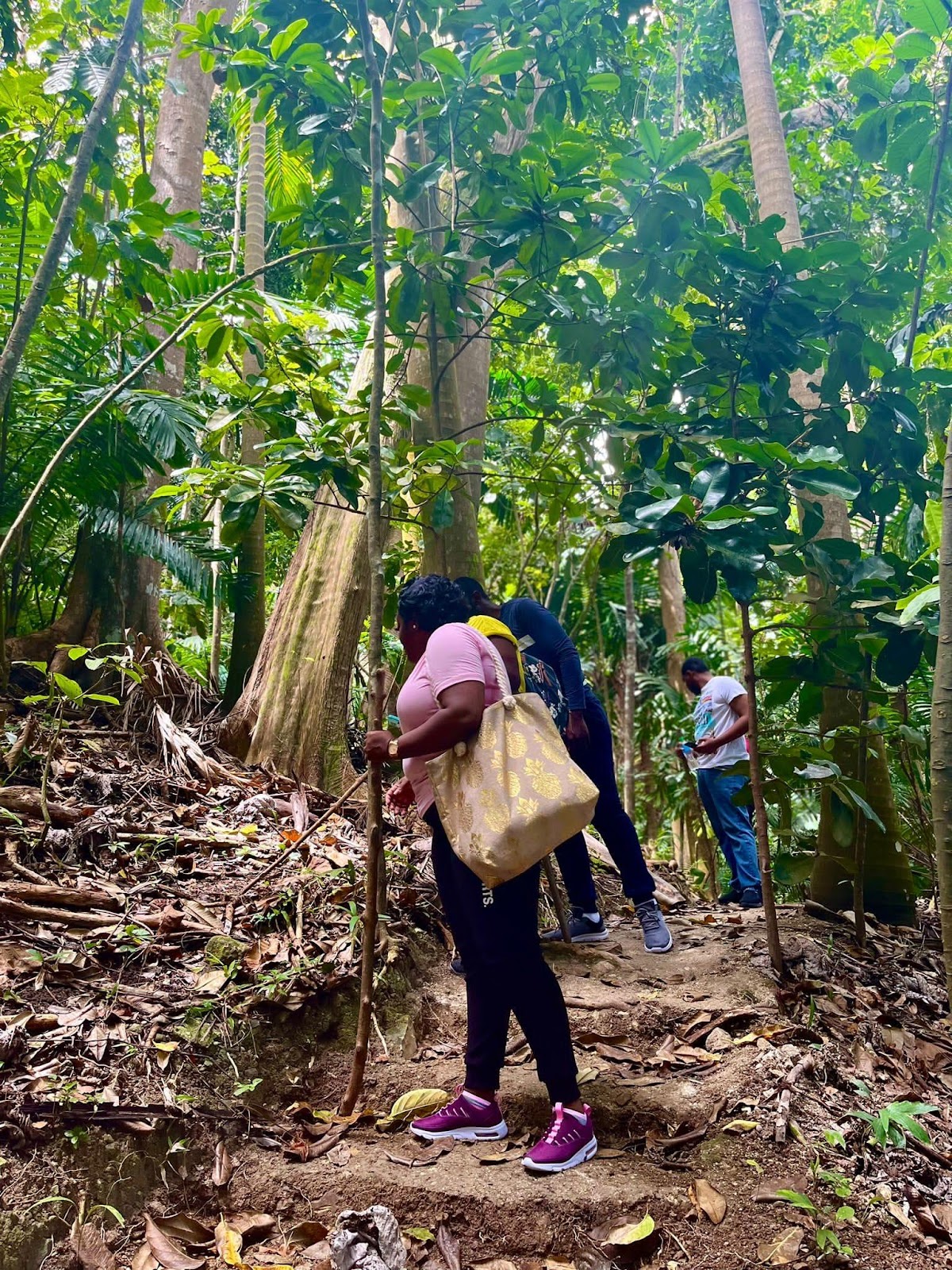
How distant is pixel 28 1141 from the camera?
6.67 ft

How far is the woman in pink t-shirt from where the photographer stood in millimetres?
2268

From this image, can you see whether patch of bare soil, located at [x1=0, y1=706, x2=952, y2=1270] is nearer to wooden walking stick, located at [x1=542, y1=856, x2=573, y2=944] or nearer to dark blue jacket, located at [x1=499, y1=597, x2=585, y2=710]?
wooden walking stick, located at [x1=542, y1=856, x2=573, y2=944]

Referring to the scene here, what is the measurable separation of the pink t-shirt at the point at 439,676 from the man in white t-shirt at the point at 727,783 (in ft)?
10.2

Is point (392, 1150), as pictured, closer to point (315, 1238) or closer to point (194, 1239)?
point (315, 1238)

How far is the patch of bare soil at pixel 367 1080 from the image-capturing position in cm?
202

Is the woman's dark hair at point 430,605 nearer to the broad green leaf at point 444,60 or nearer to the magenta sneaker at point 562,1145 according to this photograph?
the magenta sneaker at point 562,1145

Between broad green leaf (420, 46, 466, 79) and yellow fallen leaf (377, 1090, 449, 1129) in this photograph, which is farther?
broad green leaf (420, 46, 466, 79)

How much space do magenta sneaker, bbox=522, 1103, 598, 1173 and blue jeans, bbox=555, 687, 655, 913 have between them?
5.31ft

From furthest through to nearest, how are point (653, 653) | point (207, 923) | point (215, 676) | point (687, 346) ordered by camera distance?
point (653, 653), point (215, 676), point (687, 346), point (207, 923)

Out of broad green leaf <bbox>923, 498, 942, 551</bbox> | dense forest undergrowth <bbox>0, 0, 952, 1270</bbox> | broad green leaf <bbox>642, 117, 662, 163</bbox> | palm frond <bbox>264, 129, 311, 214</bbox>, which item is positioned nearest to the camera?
dense forest undergrowth <bbox>0, 0, 952, 1270</bbox>

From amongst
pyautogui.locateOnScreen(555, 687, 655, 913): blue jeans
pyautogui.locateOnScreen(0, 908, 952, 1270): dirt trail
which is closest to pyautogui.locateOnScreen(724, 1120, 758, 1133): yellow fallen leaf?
pyautogui.locateOnScreen(0, 908, 952, 1270): dirt trail

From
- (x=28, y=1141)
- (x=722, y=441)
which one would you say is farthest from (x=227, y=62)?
(x=28, y=1141)

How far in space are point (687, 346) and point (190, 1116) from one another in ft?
10.8

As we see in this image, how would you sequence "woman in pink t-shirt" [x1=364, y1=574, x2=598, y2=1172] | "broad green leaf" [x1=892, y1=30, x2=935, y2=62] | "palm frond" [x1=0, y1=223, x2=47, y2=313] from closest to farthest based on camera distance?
"woman in pink t-shirt" [x1=364, y1=574, x2=598, y2=1172]
"broad green leaf" [x1=892, y1=30, x2=935, y2=62]
"palm frond" [x1=0, y1=223, x2=47, y2=313]
